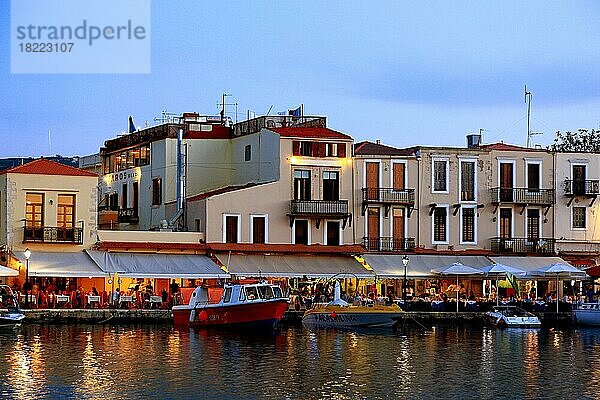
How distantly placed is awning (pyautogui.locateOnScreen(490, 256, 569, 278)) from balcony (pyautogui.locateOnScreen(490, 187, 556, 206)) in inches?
125

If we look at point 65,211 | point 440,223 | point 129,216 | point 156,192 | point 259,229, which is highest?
point 156,192

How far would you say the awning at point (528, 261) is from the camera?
248ft

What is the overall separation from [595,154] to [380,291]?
50.5 feet

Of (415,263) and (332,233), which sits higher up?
(332,233)

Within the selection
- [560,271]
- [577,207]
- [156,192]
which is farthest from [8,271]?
[577,207]

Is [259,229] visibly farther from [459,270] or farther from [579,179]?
[579,179]

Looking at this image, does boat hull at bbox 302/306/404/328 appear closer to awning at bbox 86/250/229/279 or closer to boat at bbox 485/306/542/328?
awning at bbox 86/250/229/279

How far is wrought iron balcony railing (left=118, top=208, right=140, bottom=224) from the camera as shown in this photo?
82438 millimetres

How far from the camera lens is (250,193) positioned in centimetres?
7381

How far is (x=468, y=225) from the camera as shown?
3046 inches

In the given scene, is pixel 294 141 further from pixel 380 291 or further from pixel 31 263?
pixel 31 263

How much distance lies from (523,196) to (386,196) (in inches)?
321

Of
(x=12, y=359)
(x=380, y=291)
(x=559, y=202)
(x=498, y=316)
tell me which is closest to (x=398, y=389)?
(x=12, y=359)

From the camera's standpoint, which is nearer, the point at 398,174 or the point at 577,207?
the point at 398,174
